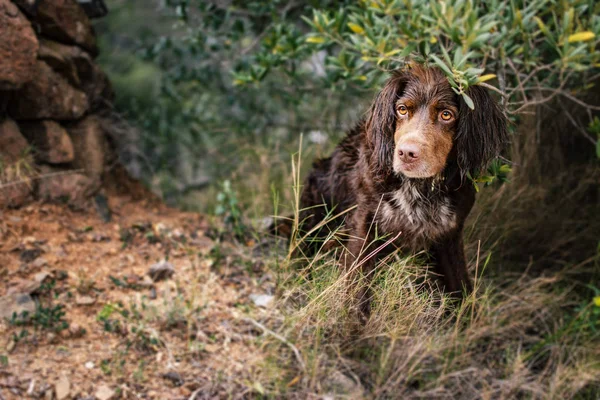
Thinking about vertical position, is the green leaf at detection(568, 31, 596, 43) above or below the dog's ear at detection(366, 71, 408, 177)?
above

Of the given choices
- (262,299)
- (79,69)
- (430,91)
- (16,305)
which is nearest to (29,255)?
(16,305)

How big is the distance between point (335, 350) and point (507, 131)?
1.38 m

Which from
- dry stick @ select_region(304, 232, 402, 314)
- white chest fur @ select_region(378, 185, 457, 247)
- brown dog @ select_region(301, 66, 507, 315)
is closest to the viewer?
brown dog @ select_region(301, 66, 507, 315)

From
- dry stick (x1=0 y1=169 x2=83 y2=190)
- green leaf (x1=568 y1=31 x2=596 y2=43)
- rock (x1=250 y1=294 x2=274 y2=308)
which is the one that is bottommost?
rock (x1=250 y1=294 x2=274 y2=308)

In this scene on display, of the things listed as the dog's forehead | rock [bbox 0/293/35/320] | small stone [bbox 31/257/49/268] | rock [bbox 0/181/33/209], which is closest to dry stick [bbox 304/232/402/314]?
the dog's forehead

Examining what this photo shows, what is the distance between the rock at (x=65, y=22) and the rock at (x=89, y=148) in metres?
0.60

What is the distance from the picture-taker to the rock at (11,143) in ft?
13.1

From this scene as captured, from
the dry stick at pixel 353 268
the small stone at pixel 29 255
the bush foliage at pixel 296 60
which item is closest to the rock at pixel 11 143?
the small stone at pixel 29 255

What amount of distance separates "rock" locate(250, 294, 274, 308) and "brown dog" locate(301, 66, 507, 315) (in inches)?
34.5

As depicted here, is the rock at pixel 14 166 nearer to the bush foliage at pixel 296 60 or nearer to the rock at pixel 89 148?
the rock at pixel 89 148

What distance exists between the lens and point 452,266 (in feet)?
10.1

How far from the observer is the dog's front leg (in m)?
3.05

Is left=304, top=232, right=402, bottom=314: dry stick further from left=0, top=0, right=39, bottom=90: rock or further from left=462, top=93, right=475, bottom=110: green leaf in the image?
left=0, top=0, right=39, bottom=90: rock

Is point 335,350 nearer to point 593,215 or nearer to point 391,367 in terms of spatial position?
point 391,367
